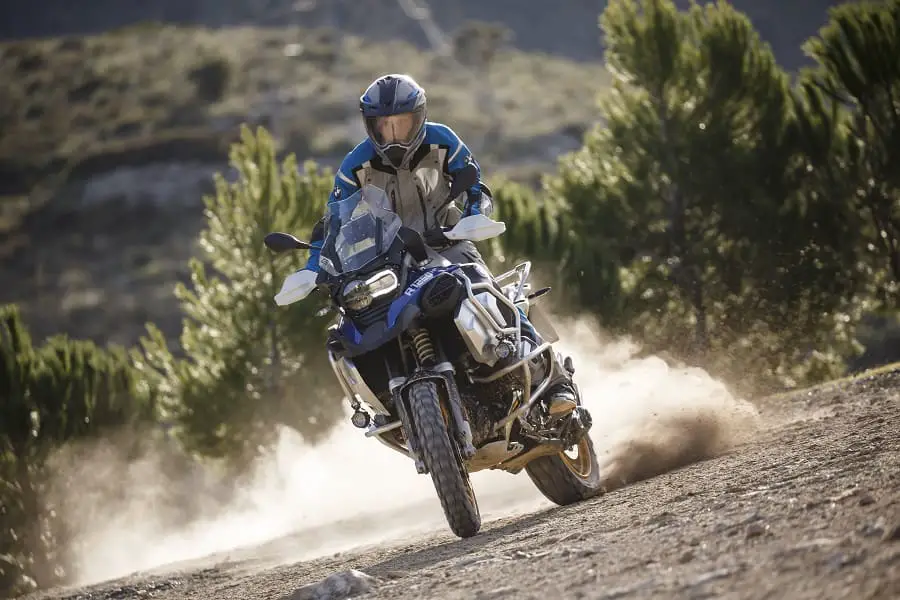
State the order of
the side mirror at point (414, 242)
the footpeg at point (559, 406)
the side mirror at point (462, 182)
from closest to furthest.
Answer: the side mirror at point (462, 182) < the side mirror at point (414, 242) < the footpeg at point (559, 406)

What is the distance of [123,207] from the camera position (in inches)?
3519

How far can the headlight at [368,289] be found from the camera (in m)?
7.80

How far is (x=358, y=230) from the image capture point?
8352mm

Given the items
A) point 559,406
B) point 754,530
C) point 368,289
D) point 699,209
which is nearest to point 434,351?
point 368,289

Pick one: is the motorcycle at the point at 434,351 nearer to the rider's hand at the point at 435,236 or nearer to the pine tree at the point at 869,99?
the rider's hand at the point at 435,236

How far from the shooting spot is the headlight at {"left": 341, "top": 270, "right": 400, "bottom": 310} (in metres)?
7.80

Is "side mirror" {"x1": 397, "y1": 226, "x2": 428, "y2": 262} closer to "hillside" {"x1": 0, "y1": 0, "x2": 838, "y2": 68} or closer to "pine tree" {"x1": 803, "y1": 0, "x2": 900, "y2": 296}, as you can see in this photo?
"pine tree" {"x1": 803, "y1": 0, "x2": 900, "y2": 296}

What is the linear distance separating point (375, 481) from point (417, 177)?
308 inches

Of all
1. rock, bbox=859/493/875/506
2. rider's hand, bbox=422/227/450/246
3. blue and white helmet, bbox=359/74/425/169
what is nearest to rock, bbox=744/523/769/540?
rock, bbox=859/493/875/506

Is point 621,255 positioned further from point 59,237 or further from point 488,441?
point 59,237

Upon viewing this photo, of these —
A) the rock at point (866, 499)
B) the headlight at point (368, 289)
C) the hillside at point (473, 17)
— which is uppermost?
the hillside at point (473, 17)

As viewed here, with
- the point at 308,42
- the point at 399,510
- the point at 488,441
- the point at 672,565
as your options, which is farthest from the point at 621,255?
the point at 308,42

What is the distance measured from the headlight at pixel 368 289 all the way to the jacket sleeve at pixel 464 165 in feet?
3.47

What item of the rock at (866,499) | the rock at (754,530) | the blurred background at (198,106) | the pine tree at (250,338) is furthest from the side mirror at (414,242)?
the blurred background at (198,106)
